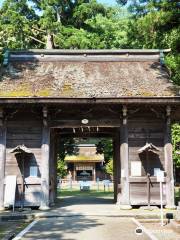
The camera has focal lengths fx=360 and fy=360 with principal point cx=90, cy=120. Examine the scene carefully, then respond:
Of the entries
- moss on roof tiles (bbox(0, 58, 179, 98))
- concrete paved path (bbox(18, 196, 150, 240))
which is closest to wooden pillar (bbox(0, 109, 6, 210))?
moss on roof tiles (bbox(0, 58, 179, 98))

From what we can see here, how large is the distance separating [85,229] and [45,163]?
482 cm

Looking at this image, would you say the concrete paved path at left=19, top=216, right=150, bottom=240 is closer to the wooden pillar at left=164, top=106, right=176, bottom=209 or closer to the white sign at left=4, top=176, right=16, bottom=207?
the white sign at left=4, top=176, right=16, bottom=207

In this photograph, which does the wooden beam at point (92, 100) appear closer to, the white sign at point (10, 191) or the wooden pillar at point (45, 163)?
the wooden pillar at point (45, 163)

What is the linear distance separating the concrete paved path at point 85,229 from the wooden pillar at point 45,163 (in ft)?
7.08

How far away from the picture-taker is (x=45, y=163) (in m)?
14.4

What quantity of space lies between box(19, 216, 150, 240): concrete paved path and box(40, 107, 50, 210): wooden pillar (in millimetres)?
2158

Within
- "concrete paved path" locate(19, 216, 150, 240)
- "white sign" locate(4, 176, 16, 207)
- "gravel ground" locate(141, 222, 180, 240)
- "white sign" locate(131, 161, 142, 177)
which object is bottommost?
"gravel ground" locate(141, 222, 180, 240)

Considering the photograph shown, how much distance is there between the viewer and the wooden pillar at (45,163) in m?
14.2

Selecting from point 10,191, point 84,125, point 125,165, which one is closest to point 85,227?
point 125,165

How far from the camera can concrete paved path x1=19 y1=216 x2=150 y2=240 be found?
8844mm

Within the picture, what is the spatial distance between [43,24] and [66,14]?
430 cm

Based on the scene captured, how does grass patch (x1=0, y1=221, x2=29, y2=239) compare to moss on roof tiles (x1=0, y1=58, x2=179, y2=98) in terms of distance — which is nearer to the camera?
grass patch (x1=0, y1=221, x2=29, y2=239)

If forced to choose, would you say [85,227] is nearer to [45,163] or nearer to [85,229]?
[85,229]

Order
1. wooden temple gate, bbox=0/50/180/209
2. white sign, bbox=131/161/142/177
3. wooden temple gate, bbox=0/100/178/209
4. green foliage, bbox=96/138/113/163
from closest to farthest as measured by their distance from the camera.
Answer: wooden temple gate, bbox=0/50/180/209
wooden temple gate, bbox=0/100/178/209
white sign, bbox=131/161/142/177
green foliage, bbox=96/138/113/163
